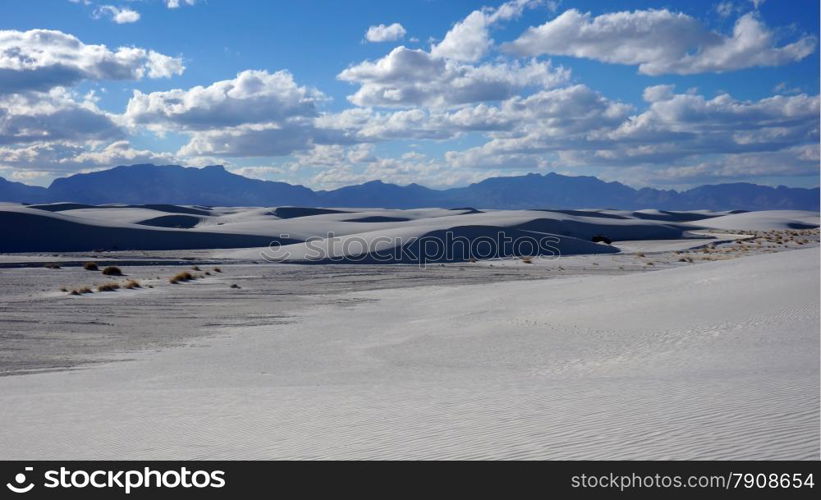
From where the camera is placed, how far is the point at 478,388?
10430 millimetres

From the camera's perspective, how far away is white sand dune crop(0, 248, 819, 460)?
23.5 feet

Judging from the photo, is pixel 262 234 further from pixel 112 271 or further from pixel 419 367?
pixel 419 367

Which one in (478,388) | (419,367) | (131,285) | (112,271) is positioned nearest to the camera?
(478,388)

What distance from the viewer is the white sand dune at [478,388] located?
717 cm

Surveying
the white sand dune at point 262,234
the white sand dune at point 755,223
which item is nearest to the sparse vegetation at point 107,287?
the white sand dune at point 262,234

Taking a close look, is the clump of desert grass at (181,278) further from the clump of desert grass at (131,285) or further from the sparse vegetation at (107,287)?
the sparse vegetation at (107,287)

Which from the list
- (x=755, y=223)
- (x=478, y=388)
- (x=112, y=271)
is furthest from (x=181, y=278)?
(x=755, y=223)

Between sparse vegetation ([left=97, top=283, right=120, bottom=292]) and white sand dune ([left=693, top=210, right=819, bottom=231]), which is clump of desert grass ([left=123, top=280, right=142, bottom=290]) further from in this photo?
white sand dune ([left=693, top=210, right=819, bottom=231])
